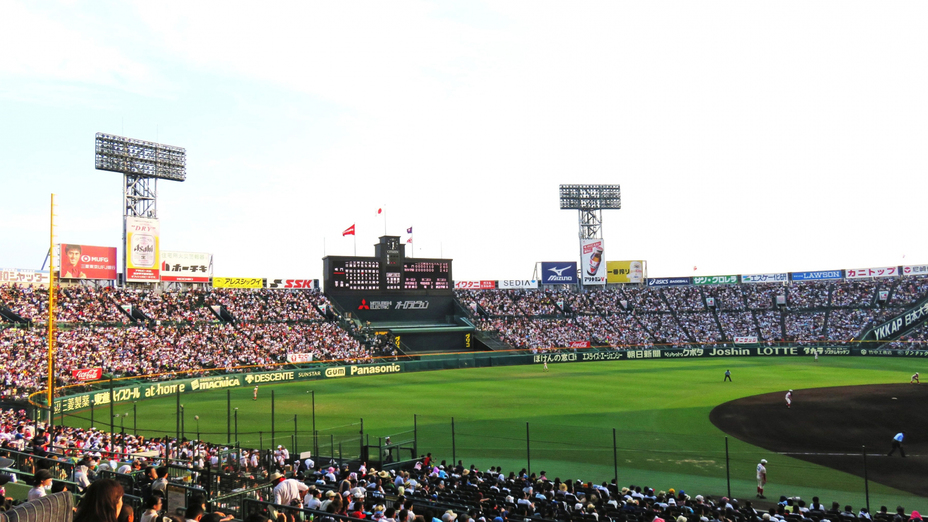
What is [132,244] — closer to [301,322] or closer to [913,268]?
[301,322]

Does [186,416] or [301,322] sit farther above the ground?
[301,322]

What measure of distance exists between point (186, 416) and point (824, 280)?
8184cm

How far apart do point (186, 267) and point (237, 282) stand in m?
5.95

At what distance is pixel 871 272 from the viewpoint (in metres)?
80.8

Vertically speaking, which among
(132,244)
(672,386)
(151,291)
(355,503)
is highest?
(132,244)

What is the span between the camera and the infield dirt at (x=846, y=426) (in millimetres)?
22156

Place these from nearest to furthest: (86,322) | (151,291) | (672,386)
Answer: (672,386), (86,322), (151,291)

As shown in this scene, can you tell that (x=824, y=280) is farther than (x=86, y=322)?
Yes

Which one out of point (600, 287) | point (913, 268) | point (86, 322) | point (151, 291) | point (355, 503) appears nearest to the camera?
point (355, 503)

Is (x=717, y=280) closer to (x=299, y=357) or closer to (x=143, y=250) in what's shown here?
(x=299, y=357)

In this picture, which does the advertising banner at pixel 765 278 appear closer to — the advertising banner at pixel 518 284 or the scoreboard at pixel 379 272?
the advertising banner at pixel 518 284

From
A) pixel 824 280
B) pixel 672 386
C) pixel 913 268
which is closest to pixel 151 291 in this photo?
pixel 672 386

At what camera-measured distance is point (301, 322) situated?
64.9 meters

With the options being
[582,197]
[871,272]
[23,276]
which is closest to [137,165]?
[23,276]
